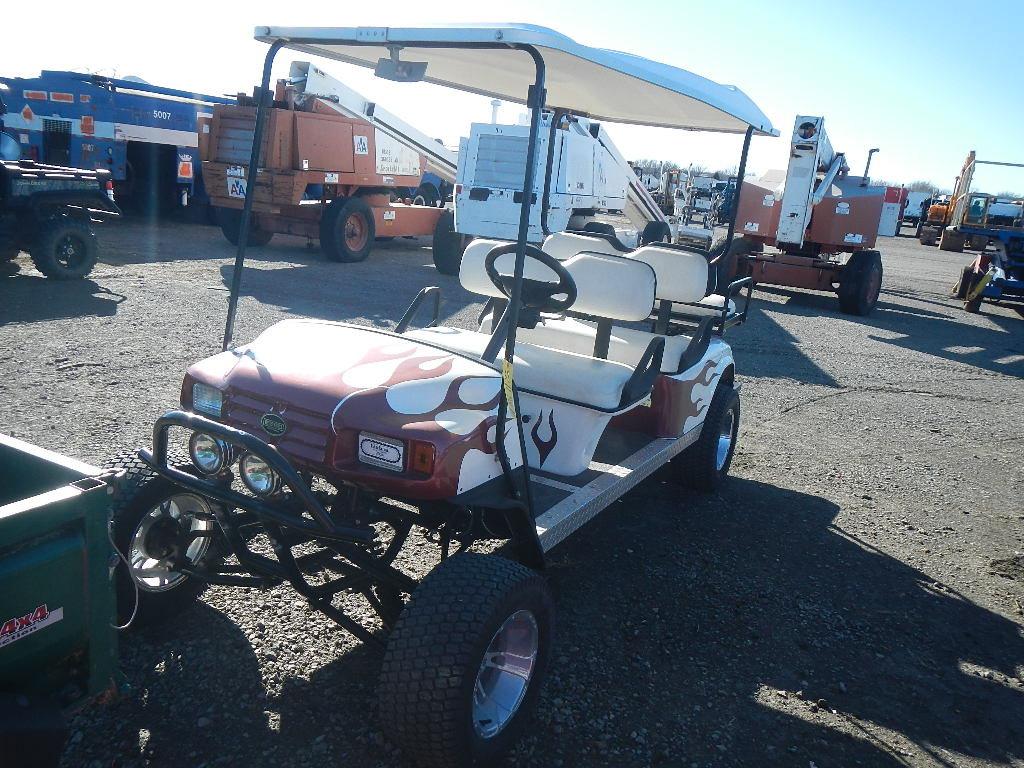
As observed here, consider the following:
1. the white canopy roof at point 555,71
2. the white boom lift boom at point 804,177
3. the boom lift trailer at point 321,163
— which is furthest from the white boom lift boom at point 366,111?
the white canopy roof at point 555,71

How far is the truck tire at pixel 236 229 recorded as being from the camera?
13.3m

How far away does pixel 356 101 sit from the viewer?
12359 mm

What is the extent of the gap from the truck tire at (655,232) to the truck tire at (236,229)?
6.51 metres

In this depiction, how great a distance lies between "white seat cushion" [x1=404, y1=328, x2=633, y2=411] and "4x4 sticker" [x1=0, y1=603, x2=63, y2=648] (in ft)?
6.50

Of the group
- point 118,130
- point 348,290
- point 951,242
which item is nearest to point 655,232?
point 348,290

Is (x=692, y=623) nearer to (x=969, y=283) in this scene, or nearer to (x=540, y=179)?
(x=540, y=179)

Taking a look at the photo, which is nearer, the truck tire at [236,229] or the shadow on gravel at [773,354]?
the shadow on gravel at [773,354]

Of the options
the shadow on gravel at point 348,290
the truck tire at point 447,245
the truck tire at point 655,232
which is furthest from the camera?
the truck tire at point 655,232

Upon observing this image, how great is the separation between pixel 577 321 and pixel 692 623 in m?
2.43

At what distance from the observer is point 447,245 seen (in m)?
13.1

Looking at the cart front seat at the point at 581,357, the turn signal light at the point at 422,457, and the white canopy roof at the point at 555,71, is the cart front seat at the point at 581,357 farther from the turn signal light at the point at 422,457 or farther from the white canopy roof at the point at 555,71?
the turn signal light at the point at 422,457

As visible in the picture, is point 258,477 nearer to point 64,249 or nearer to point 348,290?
point 64,249

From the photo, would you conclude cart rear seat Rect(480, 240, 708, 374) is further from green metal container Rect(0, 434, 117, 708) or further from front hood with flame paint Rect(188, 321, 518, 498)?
green metal container Rect(0, 434, 117, 708)

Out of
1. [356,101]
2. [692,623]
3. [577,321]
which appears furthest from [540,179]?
[692,623]
